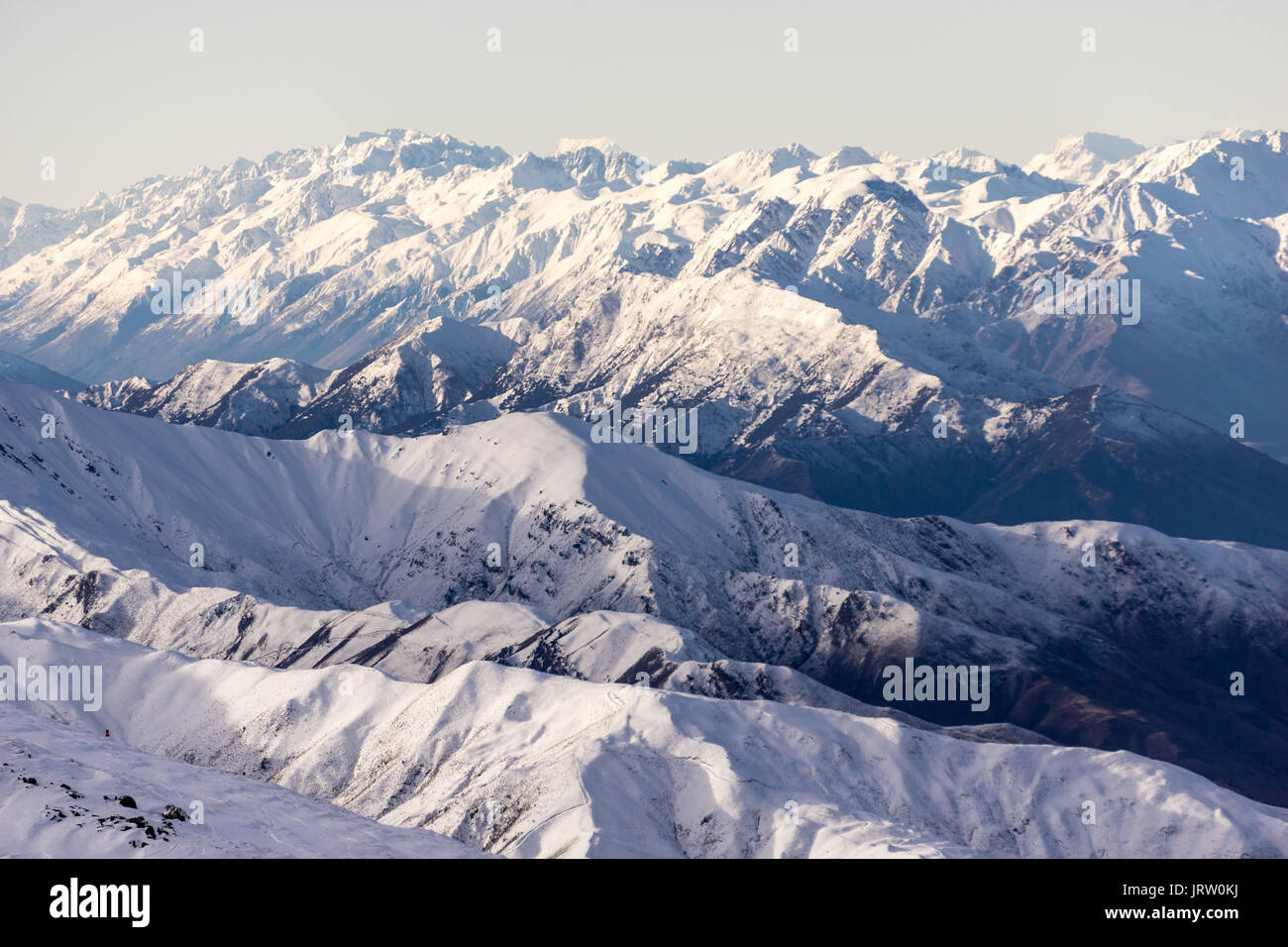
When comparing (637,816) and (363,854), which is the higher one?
(363,854)
